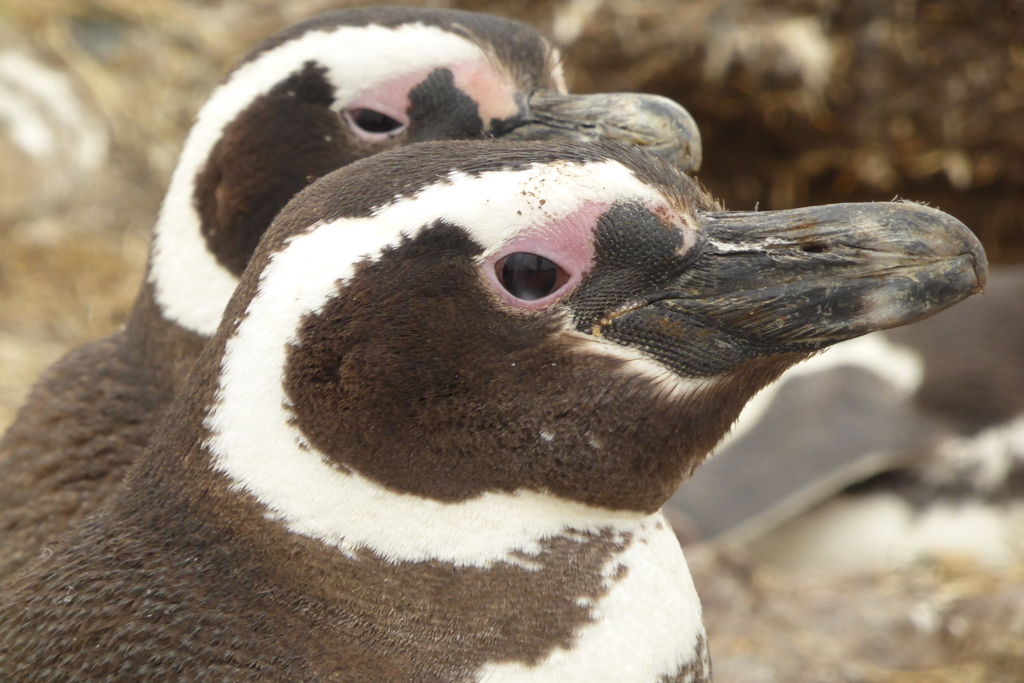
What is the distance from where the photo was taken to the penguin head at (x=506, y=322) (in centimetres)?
130

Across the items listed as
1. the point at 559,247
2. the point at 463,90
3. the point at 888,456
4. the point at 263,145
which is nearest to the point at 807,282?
the point at 559,247

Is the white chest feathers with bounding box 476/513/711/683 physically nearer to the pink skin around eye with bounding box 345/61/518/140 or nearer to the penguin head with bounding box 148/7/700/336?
the penguin head with bounding box 148/7/700/336

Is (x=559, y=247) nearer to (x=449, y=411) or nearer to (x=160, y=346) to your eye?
(x=449, y=411)

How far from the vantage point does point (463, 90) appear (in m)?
2.06

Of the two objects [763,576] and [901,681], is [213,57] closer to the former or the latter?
[763,576]

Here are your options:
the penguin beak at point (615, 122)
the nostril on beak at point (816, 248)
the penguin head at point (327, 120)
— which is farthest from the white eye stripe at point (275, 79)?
the nostril on beak at point (816, 248)

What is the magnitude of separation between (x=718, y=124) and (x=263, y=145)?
3.46 metres

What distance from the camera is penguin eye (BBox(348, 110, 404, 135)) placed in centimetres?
206

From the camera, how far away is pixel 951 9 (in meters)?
4.38

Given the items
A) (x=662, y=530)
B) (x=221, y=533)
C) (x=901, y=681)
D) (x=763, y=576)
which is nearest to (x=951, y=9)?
(x=763, y=576)

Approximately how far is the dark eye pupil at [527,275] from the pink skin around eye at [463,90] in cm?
79

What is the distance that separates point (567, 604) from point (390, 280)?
1.33 ft

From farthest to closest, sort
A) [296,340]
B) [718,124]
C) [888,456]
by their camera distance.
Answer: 1. [718,124]
2. [888,456]
3. [296,340]

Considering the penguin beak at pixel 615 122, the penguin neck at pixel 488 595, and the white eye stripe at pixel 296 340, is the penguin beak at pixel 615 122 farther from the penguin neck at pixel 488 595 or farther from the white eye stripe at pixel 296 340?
the penguin neck at pixel 488 595
